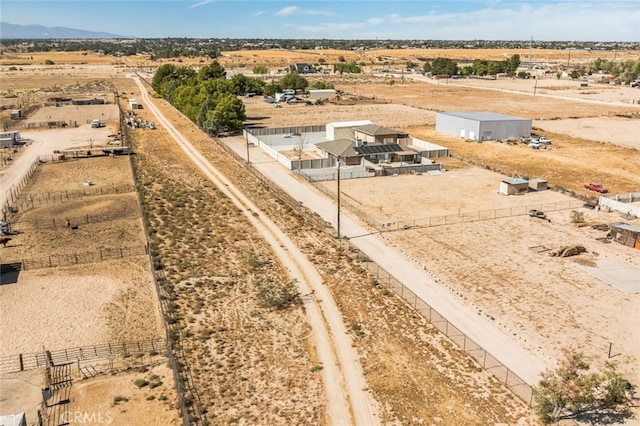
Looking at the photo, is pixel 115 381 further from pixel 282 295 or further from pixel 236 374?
pixel 282 295

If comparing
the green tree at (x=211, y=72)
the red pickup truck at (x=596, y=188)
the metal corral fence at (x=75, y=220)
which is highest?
the green tree at (x=211, y=72)

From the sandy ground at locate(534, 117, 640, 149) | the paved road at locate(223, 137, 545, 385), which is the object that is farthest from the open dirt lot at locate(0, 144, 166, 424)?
the sandy ground at locate(534, 117, 640, 149)

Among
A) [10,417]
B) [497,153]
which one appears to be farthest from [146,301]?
[497,153]

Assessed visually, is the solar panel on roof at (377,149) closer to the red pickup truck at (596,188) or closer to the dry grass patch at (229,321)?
the dry grass patch at (229,321)

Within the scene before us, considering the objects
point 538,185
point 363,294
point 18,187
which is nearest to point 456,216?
point 538,185

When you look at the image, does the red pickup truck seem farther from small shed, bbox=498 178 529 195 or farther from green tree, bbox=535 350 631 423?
green tree, bbox=535 350 631 423

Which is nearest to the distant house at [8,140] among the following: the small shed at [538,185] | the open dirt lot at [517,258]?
the open dirt lot at [517,258]
